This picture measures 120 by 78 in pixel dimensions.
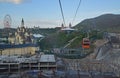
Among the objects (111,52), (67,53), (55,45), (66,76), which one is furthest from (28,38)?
(66,76)

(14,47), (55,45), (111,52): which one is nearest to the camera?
(111,52)

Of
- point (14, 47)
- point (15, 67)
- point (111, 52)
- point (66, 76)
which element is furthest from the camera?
point (14, 47)

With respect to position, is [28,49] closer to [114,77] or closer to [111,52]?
[111,52]

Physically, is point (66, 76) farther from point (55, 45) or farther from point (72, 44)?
point (55, 45)

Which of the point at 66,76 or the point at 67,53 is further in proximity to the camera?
the point at 67,53

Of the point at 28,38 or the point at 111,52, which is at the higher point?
the point at 28,38

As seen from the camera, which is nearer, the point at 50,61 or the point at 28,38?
the point at 50,61

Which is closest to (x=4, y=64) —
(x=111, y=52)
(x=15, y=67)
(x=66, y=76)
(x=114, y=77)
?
(x=15, y=67)

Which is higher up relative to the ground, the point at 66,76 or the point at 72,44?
the point at 72,44

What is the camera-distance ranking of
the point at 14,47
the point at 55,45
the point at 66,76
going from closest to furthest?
the point at 66,76 < the point at 14,47 < the point at 55,45
